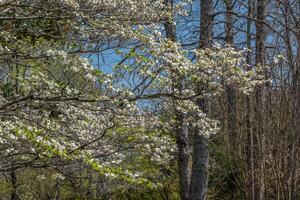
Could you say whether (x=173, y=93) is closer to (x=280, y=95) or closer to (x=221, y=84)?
(x=221, y=84)

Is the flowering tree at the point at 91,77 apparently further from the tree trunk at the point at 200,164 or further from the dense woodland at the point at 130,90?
the tree trunk at the point at 200,164

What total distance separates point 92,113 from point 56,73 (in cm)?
105

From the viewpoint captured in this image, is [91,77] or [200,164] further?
[200,164]

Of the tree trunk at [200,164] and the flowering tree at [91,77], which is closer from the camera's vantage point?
the flowering tree at [91,77]

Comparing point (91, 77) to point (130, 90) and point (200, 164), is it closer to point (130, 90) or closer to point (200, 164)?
point (130, 90)

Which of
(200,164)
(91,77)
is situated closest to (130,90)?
(91,77)

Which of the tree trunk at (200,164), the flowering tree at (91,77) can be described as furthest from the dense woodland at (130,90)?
the tree trunk at (200,164)

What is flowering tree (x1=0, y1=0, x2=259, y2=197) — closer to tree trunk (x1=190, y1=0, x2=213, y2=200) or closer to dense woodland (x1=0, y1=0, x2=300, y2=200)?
dense woodland (x1=0, y1=0, x2=300, y2=200)

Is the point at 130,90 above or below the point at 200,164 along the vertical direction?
above

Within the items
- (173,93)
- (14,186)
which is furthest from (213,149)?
(173,93)

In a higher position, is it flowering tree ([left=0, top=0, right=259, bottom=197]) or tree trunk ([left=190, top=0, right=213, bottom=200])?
flowering tree ([left=0, top=0, right=259, bottom=197])

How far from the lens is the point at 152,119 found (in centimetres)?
656

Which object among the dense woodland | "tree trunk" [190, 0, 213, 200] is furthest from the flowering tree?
"tree trunk" [190, 0, 213, 200]

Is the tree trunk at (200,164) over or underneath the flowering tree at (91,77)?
underneath
